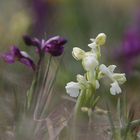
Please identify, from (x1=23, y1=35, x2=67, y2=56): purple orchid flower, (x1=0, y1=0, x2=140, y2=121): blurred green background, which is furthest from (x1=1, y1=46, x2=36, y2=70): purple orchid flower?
(x1=0, y1=0, x2=140, y2=121): blurred green background

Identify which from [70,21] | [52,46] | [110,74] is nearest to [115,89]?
[110,74]

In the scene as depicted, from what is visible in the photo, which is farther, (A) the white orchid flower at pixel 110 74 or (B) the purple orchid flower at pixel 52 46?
(B) the purple orchid flower at pixel 52 46

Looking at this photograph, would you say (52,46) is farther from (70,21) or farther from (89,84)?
(70,21)

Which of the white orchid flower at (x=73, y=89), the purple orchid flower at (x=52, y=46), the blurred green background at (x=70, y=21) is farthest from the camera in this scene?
the blurred green background at (x=70, y=21)

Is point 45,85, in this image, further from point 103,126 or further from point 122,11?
point 122,11

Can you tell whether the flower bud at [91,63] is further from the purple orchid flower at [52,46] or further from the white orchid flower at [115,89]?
the purple orchid flower at [52,46]

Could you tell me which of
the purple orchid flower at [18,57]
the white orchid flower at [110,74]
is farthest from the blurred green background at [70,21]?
the white orchid flower at [110,74]

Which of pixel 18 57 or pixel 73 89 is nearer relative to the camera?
pixel 73 89

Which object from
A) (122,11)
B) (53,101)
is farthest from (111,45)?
(53,101)
